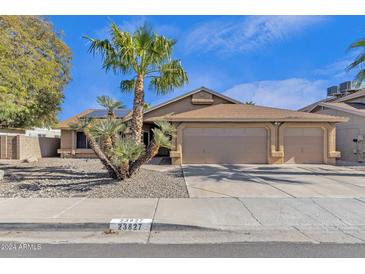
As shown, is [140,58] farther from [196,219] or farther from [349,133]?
[349,133]

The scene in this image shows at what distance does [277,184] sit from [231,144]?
25.0 ft

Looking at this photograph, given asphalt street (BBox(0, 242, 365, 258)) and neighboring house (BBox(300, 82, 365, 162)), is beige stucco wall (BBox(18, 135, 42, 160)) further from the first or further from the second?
neighboring house (BBox(300, 82, 365, 162))

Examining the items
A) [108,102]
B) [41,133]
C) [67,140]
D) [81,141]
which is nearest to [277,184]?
[108,102]

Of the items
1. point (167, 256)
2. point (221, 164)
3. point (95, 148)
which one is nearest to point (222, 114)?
point (221, 164)

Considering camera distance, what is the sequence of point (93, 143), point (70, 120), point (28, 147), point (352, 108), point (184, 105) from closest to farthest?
point (93, 143) < point (352, 108) < point (28, 147) < point (184, 105) < point (70, 120)

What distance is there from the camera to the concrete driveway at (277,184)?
9.39 meters

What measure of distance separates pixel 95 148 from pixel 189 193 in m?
4.01

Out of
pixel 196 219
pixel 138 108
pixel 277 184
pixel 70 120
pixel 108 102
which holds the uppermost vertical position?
pixel 70 120

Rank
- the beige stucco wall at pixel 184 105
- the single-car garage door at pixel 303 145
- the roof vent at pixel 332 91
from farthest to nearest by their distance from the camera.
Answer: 1. the roof vent at pixel 332 91
2. the beige stucco wall at pixel 184 105
3. the single-car garage door at pixel 303 145

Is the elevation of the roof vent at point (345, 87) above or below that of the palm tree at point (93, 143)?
above

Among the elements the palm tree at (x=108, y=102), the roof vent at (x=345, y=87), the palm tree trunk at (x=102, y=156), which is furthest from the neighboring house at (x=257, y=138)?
the roof vent at (x=345, y=87)

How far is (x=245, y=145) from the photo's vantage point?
734 inches

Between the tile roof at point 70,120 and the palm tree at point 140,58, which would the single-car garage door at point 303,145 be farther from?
the tile roof at point 70,120

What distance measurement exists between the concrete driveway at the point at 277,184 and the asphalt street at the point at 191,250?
3.82 m
